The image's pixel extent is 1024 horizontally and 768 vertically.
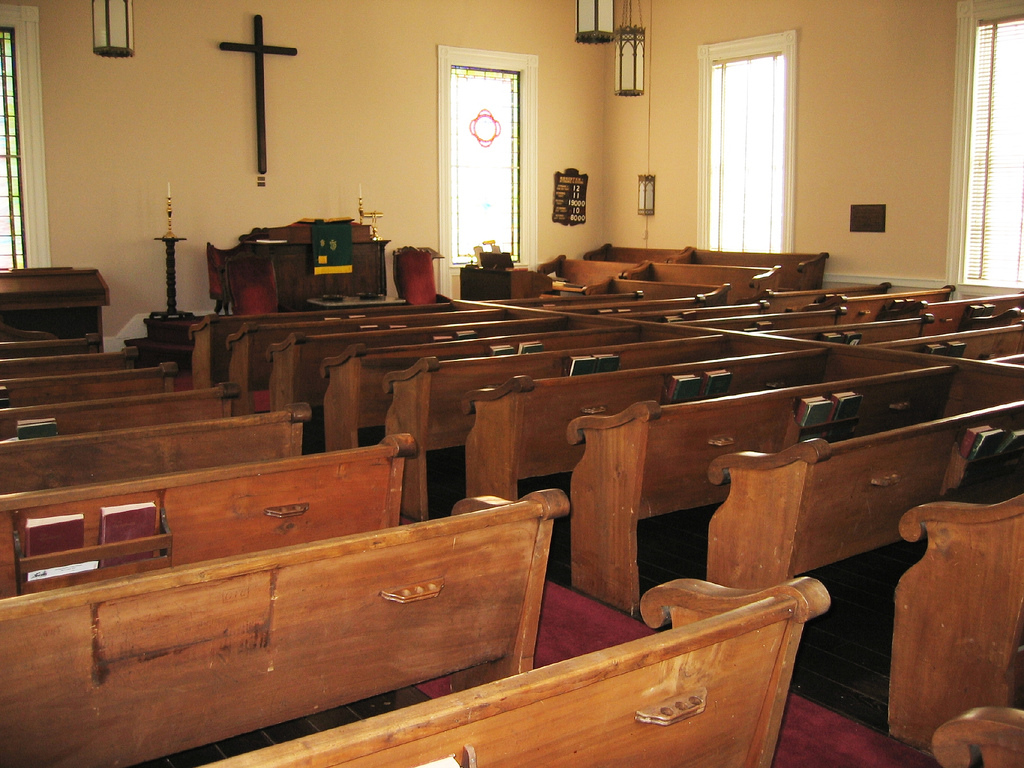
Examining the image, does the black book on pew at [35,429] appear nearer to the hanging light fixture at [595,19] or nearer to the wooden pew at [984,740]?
the wooden pew at [984,740]

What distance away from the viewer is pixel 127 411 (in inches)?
122

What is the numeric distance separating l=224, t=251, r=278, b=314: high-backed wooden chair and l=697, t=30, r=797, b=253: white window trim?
14.9 feet

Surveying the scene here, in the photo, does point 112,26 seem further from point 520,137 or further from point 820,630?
point 820,630

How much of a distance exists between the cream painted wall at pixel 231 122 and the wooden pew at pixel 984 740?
8.31 metres

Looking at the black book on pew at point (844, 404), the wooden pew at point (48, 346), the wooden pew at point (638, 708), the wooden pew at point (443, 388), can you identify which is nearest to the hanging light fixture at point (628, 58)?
the wooden pew at point (443, 388)

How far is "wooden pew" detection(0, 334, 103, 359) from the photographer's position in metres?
4.53

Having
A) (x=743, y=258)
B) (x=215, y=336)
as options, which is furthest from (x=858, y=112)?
(x=215, y=336)

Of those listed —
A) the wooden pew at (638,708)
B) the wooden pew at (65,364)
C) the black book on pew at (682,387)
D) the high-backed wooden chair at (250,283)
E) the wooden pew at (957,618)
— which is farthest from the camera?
the high-backed wooden chair at (250,283)

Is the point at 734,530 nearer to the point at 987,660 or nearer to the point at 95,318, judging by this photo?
the point at 987,660

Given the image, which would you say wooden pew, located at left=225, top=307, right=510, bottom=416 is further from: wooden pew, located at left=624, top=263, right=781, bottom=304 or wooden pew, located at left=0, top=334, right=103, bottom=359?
wooden pew, located at left=624, top=263, right=781, bottom=304

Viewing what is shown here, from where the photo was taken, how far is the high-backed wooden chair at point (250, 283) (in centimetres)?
796

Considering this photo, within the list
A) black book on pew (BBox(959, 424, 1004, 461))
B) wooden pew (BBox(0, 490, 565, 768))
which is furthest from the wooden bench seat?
black book on pew (BBox(959, 424, 1004, 461))

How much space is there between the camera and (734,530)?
8.48 ft

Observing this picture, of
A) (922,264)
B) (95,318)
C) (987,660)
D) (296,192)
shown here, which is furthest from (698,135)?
(987,660)
